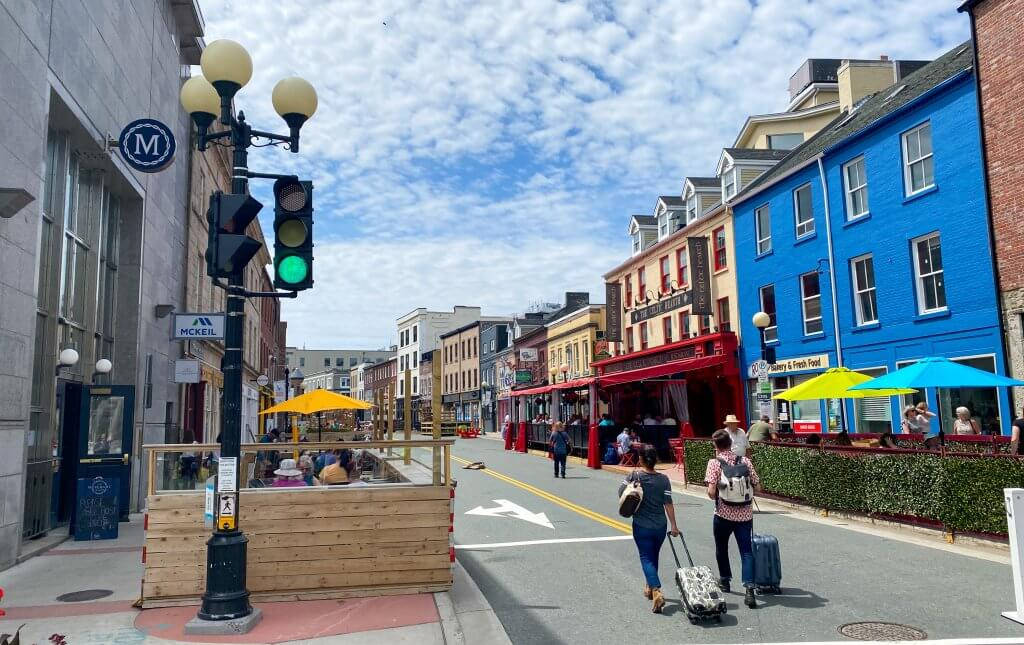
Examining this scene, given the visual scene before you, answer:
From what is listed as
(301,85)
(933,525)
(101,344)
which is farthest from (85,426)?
(933,525)

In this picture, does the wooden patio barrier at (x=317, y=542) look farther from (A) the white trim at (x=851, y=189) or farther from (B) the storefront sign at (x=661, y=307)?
(B) the storefront sign at (x=661, y=307)

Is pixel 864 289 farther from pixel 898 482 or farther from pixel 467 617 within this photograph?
pixel 467 617

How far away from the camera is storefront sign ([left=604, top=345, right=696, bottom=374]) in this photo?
29.8m

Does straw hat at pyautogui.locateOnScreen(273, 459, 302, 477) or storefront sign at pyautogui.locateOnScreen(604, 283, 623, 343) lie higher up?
storefront sign at pyautogui.locateOnScreen(604, 283, 623, 343)

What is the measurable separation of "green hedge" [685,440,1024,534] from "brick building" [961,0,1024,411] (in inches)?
230

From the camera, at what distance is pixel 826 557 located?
400 inches

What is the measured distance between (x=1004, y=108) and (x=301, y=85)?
54.9 feet

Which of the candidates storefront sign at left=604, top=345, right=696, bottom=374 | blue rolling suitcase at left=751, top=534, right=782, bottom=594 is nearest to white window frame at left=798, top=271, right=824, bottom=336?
storefront sign at left=604, top=345, right=696, bottom=374

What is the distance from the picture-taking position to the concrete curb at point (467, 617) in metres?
6.84

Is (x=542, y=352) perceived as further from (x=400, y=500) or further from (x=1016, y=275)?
(x=400, y=500)

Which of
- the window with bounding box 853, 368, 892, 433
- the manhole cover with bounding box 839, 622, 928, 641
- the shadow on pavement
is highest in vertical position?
the window with bounding box 853, 368, 892, 433

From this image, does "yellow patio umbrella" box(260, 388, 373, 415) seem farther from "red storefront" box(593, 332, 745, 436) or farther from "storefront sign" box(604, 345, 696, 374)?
"storefront sign" box(604, 345, 696, 374)

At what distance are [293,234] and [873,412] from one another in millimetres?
19204

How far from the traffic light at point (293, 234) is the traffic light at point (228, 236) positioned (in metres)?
0.23
